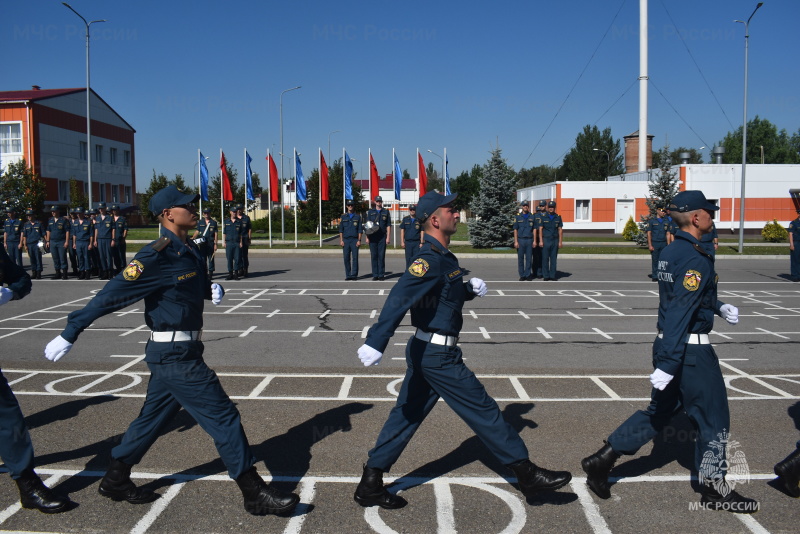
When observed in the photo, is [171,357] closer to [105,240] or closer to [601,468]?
[601,468]

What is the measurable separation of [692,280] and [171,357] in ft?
10.8

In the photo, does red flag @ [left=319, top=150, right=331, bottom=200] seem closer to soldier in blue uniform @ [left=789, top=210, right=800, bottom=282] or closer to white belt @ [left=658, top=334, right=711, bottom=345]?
soldier in blue uniform @ [left=789, top=210, right=800, bottom=282]

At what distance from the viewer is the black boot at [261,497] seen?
4.28m

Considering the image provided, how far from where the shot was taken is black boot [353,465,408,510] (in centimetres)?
443

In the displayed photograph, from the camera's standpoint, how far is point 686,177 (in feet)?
141

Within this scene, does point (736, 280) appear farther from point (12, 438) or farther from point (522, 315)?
point (12, 438)

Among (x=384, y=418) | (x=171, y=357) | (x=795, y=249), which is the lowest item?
(x=384, y=418)

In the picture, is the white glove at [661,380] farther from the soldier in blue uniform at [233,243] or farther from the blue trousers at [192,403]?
the soldier in blue uniform at [233,243]

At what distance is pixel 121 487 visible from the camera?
4.50 meters

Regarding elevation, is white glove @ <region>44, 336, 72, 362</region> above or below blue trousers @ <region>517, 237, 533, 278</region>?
above

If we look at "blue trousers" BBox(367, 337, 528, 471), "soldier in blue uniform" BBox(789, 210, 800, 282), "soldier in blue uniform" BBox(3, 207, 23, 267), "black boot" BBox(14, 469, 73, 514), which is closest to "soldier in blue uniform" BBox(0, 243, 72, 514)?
"black boot" BBox(14, 469, 73, 514)

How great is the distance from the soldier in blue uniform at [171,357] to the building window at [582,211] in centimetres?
4464

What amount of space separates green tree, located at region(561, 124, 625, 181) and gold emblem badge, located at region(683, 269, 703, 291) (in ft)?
284

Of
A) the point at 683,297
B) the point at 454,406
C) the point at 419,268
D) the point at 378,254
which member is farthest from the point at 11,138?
the point at 683,297
